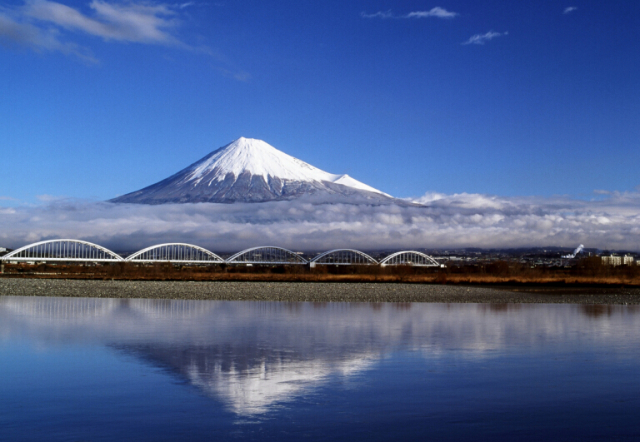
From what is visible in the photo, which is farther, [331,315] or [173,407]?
[331,315]

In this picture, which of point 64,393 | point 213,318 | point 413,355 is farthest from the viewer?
point 213,318

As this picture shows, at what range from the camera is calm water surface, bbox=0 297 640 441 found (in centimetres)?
689

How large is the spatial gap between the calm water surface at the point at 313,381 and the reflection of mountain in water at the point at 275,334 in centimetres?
6

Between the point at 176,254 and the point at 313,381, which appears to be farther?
the point at 176,254

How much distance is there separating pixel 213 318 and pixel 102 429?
43.2 feet

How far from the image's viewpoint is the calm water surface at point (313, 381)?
6895mm

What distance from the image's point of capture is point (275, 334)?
1536 cm

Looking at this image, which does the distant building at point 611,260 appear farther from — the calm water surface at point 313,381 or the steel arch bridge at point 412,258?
the calm water surface at point 313,381

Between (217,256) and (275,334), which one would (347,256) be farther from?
(275,334)

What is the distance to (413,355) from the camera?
1218cm

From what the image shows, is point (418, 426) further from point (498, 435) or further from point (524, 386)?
point (524, 386)

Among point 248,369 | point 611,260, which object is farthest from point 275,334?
point 611,260

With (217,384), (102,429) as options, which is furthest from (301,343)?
(102,429)

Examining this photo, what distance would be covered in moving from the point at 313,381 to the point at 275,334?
6.08 meters
